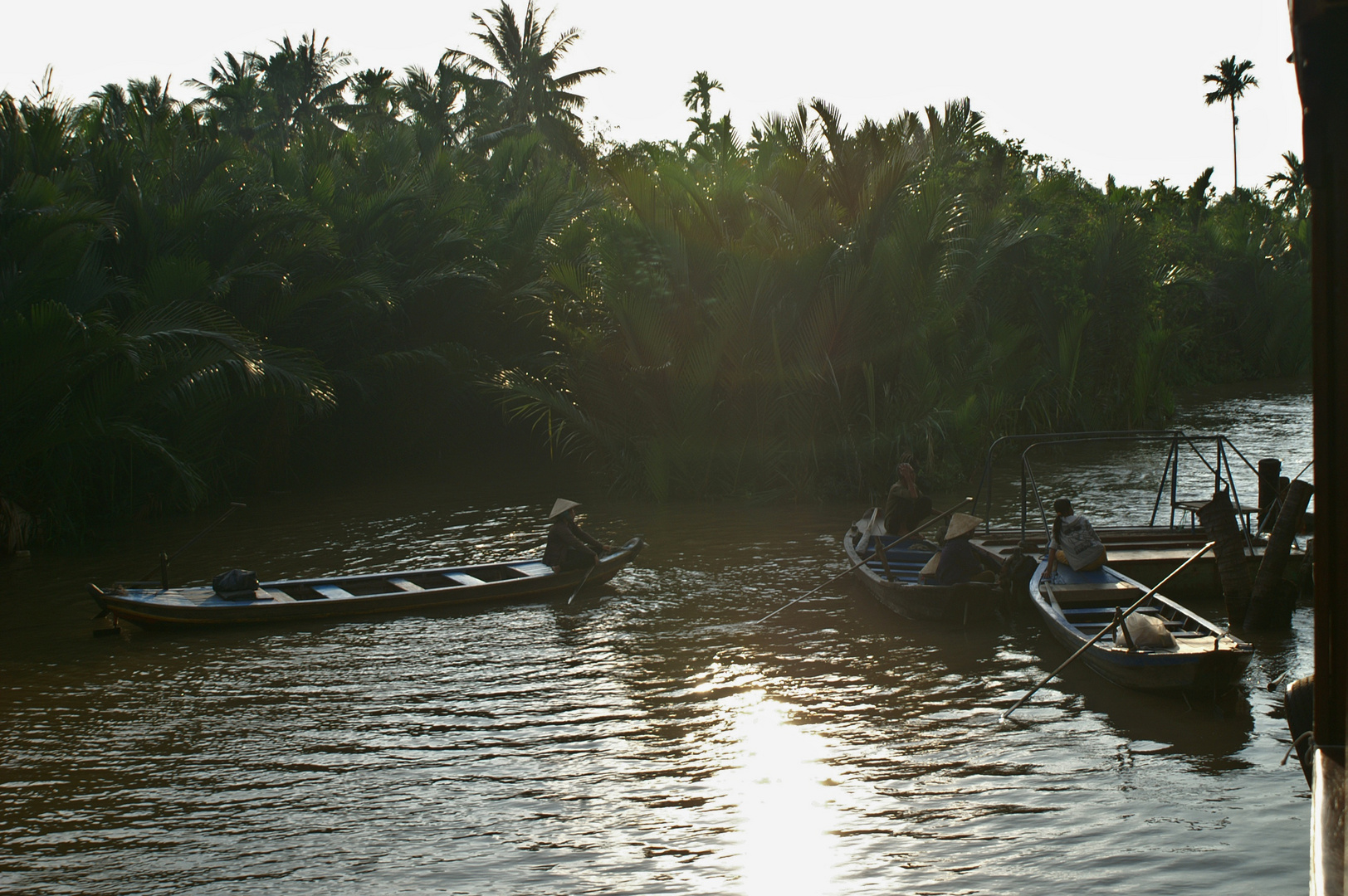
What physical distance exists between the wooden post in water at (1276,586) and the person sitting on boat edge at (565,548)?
22.5 feet

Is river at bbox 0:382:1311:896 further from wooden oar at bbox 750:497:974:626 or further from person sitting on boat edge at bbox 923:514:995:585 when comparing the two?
person sitting on boat edge at bbox 923:514:995:585

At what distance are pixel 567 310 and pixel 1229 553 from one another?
12811mm

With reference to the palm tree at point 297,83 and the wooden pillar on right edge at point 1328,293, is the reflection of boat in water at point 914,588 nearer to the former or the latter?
the wooden pillar on right edge at point 1328,293

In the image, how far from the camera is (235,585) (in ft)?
37.2

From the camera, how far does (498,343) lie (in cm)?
2617

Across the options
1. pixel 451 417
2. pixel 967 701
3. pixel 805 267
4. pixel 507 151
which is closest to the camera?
pixel 967 701

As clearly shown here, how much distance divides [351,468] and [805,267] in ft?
42.4

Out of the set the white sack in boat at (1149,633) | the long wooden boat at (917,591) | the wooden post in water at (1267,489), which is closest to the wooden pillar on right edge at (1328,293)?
the white sack in boat at (1149,633)

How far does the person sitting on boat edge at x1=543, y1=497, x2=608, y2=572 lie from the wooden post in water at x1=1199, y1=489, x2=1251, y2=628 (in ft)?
21.3

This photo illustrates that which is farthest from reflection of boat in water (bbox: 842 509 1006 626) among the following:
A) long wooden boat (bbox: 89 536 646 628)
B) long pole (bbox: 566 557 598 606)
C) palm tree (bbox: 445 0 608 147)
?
palm tree (bbox: 445 0 608 147)

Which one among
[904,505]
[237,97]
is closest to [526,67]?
[237,97]

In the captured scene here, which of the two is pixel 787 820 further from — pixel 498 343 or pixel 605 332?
pixel 498 343

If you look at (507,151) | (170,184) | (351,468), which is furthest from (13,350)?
(507,151)

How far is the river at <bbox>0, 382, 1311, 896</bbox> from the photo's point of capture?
228 inches
